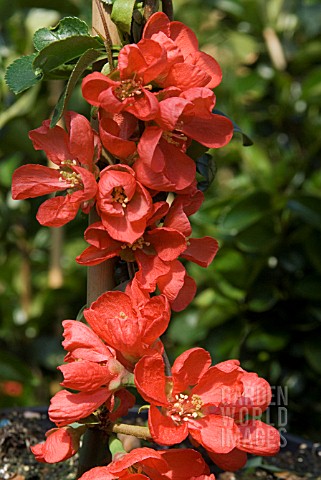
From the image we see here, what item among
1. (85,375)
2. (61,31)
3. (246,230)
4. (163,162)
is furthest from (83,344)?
(246,230)

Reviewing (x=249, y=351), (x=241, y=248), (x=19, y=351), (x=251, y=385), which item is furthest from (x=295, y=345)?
(x=251, y=385)

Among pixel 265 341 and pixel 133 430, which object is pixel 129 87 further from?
pixel 265 341

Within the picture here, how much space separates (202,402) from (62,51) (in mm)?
272

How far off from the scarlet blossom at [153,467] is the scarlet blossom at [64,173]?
17 centimetres

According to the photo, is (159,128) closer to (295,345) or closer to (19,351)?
(295,345)

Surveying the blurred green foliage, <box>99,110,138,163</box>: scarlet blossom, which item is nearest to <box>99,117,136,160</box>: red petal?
<box>99,110,138,163</box>: scarlet blossom

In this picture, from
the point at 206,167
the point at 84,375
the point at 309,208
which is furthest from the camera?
the point at 309,208

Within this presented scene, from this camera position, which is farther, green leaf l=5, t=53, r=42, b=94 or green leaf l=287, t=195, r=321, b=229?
green leaf l=287, t=195, r=321, b=229

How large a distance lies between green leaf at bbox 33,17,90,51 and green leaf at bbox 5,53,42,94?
0.01 m

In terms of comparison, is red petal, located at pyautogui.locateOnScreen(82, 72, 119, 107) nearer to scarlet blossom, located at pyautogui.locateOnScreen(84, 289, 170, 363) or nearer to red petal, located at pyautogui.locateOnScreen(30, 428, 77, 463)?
scarlet blossom, located at pyautogui.locateOnScreen(84, 289, 170, 363)

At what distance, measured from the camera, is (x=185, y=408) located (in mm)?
537

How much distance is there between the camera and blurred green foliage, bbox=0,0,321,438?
3.98 feet

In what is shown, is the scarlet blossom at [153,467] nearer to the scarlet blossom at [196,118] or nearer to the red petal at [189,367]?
the red petal at [189,367]

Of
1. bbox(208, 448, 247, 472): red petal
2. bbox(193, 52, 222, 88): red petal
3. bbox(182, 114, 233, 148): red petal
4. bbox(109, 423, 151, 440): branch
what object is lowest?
bbox(208, 448, 247, 472): red petal
